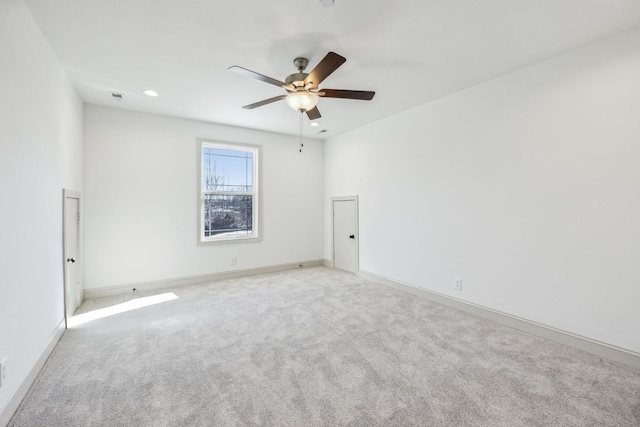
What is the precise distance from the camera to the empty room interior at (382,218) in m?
1.99

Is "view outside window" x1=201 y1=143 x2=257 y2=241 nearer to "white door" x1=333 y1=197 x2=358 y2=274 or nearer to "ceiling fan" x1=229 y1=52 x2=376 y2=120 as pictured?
"white door" x1=333 y1=197 x2=358 y2=274

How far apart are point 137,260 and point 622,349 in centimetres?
→ 589

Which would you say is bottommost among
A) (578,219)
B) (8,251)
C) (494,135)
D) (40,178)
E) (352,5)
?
(8,251)

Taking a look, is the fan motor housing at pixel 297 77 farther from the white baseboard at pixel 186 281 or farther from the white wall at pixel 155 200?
the white baseboard at pixel 186 281

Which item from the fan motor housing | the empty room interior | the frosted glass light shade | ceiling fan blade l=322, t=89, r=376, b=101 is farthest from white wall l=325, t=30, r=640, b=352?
the fan motor housing

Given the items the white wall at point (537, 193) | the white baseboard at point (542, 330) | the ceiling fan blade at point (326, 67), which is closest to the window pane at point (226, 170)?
the white wall at point (537, 193)

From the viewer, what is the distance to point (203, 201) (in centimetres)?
509

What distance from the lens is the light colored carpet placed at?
182 centimetres

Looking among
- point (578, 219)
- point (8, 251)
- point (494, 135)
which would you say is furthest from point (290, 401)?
point (494, 135)

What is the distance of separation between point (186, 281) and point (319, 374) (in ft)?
11.4

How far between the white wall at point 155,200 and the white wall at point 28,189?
123cm

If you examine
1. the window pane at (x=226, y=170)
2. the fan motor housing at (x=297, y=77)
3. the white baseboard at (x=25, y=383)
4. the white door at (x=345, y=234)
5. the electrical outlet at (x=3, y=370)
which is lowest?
the white baseboard at (x=25, y=383)

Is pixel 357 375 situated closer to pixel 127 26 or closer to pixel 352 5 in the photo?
pixel 352 5

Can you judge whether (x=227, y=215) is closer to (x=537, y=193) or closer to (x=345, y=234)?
(x=345, y=234)
